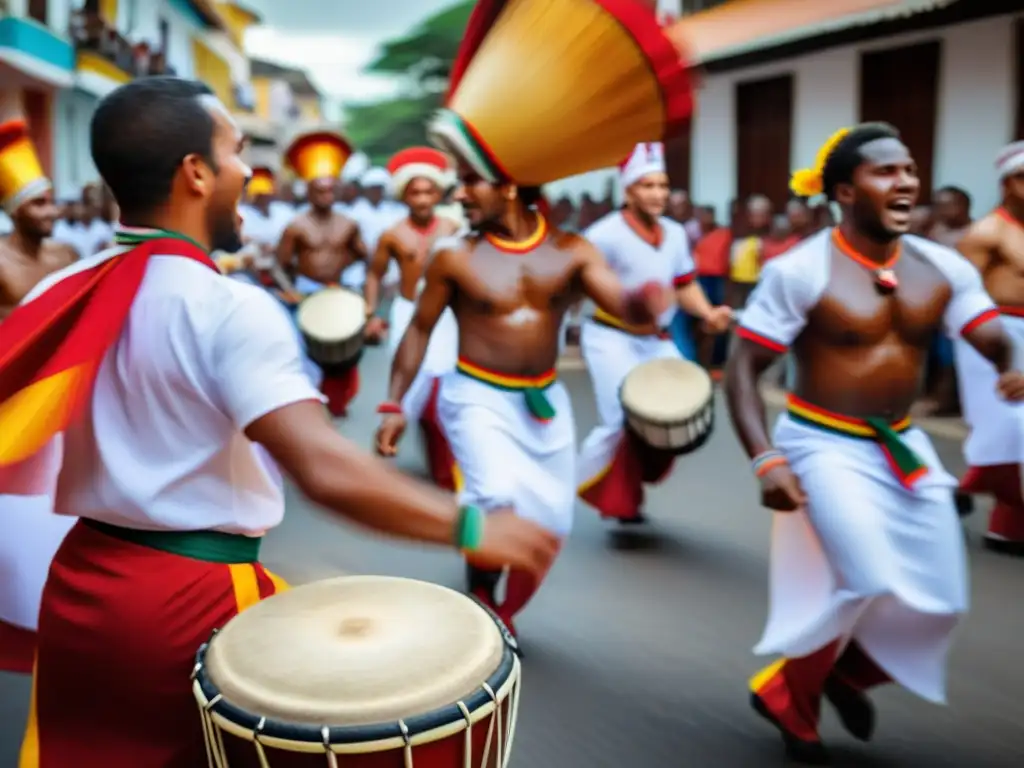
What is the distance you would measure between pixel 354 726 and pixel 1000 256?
206 inches

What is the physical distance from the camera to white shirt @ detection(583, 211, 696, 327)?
6980 millimetres

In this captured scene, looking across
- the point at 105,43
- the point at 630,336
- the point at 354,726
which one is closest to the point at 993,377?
the point at 630,336

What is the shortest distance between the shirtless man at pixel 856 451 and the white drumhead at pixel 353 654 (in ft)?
5.66

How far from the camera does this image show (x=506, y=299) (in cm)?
461

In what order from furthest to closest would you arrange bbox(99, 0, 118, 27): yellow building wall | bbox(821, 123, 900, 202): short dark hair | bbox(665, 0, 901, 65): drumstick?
bbox(99, 0, 118, 27): yellow building wall < bbox(665, 0, 901, 65): drumstick < bbox(821, 123, 900, 202): short dark hair

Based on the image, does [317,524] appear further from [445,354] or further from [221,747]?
[221,747]

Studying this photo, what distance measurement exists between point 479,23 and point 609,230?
374cm

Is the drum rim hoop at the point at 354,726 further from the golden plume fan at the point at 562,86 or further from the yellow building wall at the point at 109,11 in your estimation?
the yellow building wall at the point at 109,11

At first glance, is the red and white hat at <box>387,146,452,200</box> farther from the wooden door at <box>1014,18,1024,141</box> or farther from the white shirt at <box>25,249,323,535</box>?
the white shirt at <box>25,249,323,535</box>

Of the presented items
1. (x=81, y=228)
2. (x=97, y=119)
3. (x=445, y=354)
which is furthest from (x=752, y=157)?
(x=97, y=119)

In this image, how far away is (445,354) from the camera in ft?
Result: 22.8

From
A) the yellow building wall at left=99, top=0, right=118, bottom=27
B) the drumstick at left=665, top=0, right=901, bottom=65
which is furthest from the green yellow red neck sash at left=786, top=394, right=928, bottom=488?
the yellow building wall at left=99, top=0, right=118, bottom=27

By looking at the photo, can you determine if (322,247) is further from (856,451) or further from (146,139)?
(146,139)

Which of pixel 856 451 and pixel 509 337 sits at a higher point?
pixel 509 337
